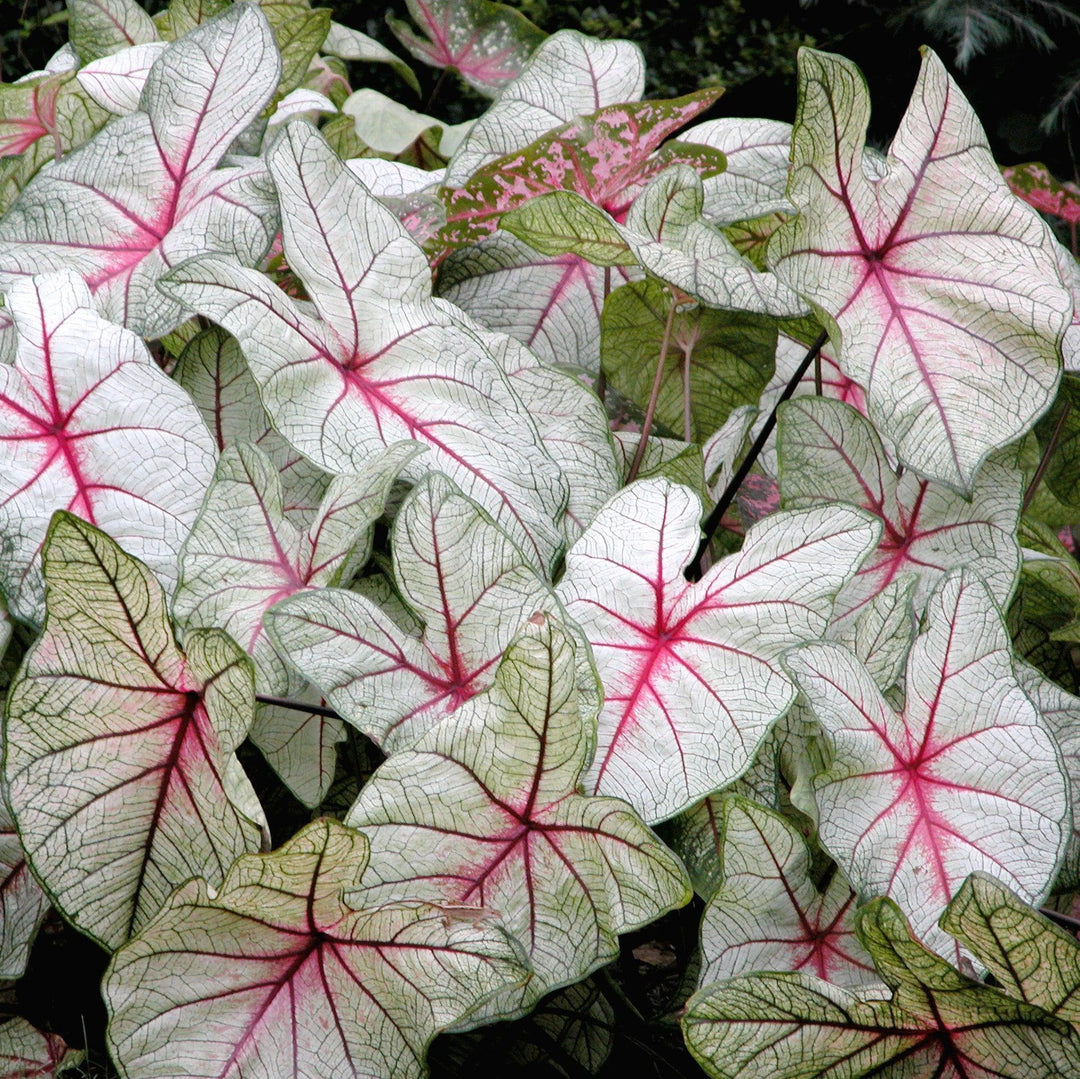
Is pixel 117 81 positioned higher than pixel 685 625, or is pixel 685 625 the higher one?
pixel 117 81

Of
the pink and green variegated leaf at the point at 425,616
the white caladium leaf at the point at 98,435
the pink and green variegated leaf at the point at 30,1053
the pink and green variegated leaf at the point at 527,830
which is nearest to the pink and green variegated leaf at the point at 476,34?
the white caladium leaf at the point at 98,435

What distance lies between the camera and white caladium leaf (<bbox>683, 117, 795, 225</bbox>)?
3.91 ft

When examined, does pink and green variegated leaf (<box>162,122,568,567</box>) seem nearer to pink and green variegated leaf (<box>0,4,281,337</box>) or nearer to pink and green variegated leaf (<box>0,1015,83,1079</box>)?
pink and green variegated leaf (<box>0,4,281,337</box>)

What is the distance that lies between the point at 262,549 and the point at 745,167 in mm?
744

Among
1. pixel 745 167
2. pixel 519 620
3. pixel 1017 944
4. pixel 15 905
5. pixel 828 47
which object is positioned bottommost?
pixel 828 47

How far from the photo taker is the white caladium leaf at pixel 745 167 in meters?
1.19

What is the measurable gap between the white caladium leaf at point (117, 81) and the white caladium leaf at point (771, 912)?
1.01 metres

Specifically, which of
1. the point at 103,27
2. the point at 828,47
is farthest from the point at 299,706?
the point at 828,47

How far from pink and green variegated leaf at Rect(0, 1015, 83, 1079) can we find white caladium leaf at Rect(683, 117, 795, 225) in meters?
1.01

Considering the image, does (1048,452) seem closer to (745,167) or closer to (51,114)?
(745,167)

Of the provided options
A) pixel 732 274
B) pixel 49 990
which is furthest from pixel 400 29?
pixel 49 990

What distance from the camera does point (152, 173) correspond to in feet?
3.44

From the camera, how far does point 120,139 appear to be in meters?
1.04

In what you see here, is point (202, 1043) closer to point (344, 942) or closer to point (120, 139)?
point (344, 942)
